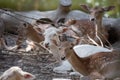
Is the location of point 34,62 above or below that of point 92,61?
below

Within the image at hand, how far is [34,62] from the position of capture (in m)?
3.91

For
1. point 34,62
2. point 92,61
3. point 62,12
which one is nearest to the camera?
point 92,61

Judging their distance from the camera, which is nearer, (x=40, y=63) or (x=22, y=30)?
(x=40, y=63)

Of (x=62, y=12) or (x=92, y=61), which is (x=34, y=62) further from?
(x=62, y=12)

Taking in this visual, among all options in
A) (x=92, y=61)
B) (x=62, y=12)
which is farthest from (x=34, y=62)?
(x=62, y=12)

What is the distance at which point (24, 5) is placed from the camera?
212 cm

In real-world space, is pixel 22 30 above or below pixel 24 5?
below

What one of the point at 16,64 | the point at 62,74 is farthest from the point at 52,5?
the point at 16,64

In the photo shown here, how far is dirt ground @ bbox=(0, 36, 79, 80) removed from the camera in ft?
10.9

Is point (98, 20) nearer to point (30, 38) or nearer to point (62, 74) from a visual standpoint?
point (30, 38)

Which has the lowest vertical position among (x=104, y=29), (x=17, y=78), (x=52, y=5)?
(x=104, y=29)

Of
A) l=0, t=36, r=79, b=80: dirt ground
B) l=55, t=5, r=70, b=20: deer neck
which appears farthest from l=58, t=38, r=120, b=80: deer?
l=55, t=5, r=70, b=20: deer neck

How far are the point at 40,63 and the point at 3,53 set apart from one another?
0.54 m

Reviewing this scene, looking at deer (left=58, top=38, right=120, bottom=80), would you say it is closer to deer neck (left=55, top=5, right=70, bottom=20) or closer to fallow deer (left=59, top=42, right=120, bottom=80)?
fallow deer (left=59, top=42, right=120, bottom=80)
